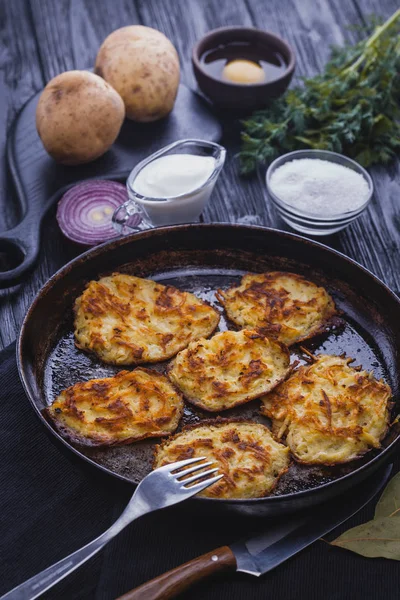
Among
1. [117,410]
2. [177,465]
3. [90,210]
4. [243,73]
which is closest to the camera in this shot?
[177,465]

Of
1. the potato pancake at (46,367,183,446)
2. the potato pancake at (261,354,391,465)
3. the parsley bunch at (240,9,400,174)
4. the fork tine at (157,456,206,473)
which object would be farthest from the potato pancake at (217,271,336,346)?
the parsley bunch at (240,9,400,174)

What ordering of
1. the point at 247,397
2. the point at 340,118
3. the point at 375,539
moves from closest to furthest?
the point at 375,539 < the point at 247,397 < the point at 340,118

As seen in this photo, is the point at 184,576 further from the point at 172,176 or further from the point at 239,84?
the point at 239,84

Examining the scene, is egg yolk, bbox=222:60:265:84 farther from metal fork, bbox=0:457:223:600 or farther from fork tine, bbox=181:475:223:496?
fork tine, bbox=181:475:223:496

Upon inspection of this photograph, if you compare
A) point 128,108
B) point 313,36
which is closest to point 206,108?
point 128,108

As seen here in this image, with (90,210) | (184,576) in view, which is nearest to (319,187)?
(90,210)

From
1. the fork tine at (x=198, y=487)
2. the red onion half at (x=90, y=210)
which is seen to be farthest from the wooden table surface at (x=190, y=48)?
the fork tine at (x=198, y=487)
